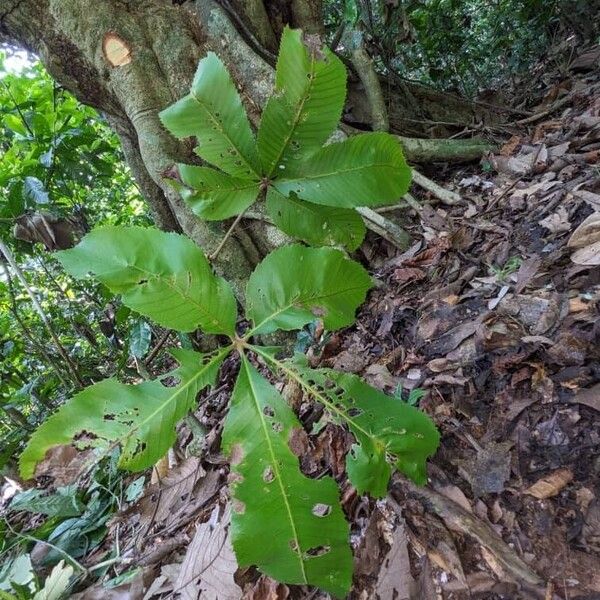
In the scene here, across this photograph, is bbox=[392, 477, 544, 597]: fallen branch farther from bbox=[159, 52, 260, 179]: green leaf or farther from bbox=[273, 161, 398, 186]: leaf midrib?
bbox=[159, 52, 260, 179]: green leaf

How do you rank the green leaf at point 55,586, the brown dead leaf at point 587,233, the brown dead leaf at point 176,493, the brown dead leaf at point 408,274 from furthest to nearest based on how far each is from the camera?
the brown dead leaf at point 408,274
the brown dead leaf at point 176,493
the brown dead leaf at point 587,233
the green leaf at point 55,586

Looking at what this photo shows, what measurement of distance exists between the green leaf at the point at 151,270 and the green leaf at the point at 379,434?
1.12 ft

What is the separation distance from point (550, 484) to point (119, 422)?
1.02 metres

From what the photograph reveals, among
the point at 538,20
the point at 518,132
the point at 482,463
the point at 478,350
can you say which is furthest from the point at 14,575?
the point at 538,20

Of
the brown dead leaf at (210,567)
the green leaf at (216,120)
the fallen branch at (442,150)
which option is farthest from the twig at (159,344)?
the fallen branch at (442,150)

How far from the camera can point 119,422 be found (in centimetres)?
100

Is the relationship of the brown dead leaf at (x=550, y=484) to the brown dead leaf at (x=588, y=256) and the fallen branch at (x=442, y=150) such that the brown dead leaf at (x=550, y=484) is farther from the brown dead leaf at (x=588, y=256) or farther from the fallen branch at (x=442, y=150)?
the fallen branch at (x=442, y=150)

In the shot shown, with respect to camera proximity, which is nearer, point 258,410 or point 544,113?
point 258,410

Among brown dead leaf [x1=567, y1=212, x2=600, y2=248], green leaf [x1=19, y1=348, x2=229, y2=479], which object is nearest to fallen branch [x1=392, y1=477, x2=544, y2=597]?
green leaf [x1=19, y1=348, x2=229, y2=479]

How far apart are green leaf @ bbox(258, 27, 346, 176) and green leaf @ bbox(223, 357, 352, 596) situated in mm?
650

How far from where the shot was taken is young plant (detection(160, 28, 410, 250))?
1.06 metres

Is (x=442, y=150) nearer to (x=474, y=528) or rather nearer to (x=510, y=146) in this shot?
(x=510, y=146)

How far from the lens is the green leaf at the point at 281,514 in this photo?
0.98 m

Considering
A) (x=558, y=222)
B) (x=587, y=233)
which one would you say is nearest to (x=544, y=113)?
(x=558, y=222)
